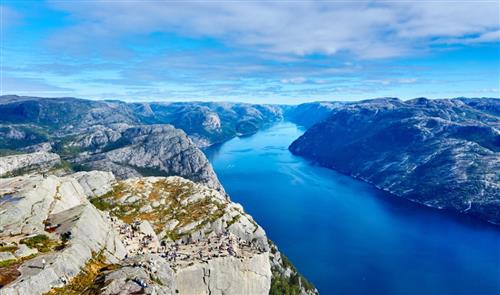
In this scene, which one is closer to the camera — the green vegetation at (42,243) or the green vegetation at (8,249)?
the green vegetation at (8,249)

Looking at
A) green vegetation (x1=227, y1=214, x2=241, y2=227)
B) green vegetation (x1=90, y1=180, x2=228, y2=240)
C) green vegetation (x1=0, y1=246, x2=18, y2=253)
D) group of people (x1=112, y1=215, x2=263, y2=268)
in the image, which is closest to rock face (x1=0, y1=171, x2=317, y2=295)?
green vegetation (x1=0, y1=246, x2=18, y2=253)

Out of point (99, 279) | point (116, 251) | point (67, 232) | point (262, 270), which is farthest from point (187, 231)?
point (99, 279)

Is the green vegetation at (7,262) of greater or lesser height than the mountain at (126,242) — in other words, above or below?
above

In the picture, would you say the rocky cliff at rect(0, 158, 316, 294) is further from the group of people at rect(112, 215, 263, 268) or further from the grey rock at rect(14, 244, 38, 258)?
the group of people at rect(112, 215, 263, 268)

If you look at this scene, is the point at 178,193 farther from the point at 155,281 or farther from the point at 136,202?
the point at 155,281

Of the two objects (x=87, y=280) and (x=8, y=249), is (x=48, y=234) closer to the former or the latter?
(x=8, y=249)

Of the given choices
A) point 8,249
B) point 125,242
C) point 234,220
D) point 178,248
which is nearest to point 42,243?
point 8,249

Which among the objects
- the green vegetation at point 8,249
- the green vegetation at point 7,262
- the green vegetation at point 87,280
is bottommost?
the green vegetation at point 87,280

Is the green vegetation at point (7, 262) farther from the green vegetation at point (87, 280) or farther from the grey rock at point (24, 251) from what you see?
the green vegetation at point (87, 280)

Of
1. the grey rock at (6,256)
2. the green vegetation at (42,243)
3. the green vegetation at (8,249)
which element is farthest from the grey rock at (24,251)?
the green vegetation at (42,243)
